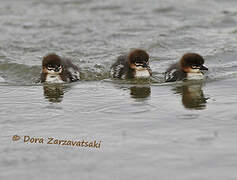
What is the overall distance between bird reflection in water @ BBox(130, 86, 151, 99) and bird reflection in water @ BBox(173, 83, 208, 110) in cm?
39

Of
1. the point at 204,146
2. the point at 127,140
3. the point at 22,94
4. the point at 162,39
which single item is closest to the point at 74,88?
the point at 22,94

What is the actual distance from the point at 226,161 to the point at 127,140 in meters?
0.99

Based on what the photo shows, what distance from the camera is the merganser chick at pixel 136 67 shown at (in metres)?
7.90

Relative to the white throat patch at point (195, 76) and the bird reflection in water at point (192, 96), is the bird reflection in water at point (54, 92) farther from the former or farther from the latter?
the white throat patch at point (195, 76)

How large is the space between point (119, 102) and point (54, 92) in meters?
1.21

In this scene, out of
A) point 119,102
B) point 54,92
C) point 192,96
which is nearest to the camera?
point 119,102

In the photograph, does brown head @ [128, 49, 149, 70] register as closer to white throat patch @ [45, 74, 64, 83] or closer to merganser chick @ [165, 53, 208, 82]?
merganser chick @ [165, 53, 208, 82]

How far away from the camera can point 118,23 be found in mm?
12453

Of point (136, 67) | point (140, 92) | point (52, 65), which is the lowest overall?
point (140, 92)

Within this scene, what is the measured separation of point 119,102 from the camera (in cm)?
630

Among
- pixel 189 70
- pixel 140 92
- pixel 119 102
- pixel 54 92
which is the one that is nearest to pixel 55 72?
pixel 54 92

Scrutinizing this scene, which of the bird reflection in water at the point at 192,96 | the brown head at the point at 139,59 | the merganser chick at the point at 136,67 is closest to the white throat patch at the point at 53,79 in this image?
the merganser chick at the point at 136,67

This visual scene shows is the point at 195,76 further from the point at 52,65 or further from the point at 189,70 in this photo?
the point at 52,65

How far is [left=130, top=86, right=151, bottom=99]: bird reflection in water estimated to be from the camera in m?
6.71
